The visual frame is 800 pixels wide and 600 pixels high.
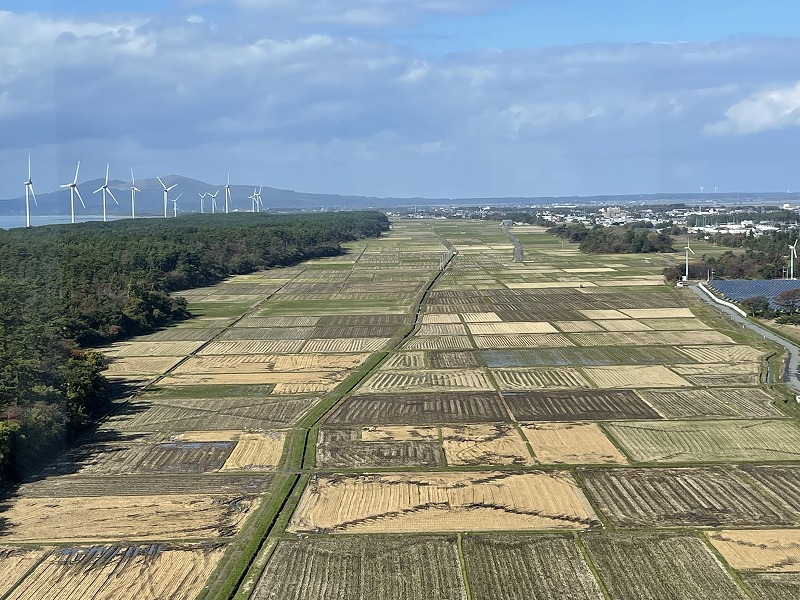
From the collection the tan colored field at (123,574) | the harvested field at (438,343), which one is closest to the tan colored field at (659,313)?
the harvested field at (438,343)

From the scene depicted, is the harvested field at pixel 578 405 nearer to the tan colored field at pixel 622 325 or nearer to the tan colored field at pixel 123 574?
the tan colored field at pixel 123 574

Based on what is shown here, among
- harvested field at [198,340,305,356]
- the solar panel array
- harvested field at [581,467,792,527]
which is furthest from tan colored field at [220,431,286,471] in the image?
the solar panel array

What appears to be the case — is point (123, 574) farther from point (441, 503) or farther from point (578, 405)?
point (578, 405)

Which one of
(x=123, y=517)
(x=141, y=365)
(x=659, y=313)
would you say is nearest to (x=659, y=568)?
(x=123, y=517)

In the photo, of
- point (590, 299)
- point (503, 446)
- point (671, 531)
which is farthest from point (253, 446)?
point (590, 299)

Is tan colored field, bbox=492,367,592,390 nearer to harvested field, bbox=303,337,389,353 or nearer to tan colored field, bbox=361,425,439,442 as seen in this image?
tan colored field, bbox=361,425,439,442

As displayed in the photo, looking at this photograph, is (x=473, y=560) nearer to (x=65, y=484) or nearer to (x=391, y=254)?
(x=65, y=484)
